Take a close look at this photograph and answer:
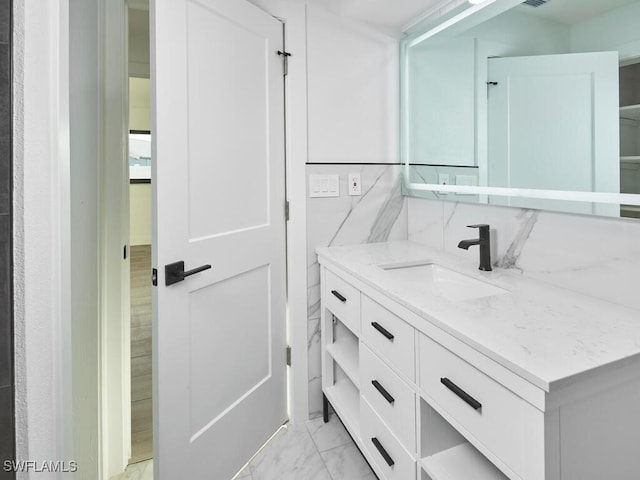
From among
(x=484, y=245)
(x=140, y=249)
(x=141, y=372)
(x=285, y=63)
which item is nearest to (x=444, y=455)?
(x=484, y=245)

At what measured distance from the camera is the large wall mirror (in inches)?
42.0

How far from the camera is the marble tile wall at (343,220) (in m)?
1.89

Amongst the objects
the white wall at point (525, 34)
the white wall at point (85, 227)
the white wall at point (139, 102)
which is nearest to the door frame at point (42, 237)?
the white wall at point (85, 227)

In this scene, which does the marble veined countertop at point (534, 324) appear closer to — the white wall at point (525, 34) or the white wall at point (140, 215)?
the white wall at point (525, 34)

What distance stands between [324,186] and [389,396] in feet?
3.37

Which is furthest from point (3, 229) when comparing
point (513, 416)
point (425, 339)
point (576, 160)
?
point (576, 160)

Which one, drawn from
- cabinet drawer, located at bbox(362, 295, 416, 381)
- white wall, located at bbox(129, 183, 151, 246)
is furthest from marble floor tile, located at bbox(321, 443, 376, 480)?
white wall, located at bbox(129, 183, 151, 246)

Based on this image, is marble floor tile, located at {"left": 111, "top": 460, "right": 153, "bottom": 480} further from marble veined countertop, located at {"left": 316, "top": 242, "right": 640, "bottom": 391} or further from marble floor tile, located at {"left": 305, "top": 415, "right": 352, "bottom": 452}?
marble veined countertop, located at {"left": 316, "top": 242, "right": 640, "bottom": 391}

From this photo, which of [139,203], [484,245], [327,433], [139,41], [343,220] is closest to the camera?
[484,245]

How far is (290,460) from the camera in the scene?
1645mm

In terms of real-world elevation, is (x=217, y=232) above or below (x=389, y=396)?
above

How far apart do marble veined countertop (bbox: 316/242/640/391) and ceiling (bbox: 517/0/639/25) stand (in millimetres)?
841

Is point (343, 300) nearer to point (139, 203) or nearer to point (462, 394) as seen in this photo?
point (462, 394)

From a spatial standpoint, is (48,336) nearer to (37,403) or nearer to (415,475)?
(37,403)
